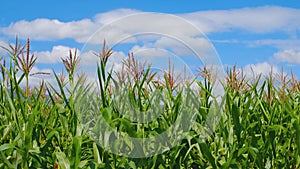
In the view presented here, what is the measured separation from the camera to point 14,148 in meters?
2.55

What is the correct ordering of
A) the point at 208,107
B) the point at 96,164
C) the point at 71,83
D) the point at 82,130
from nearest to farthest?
the point at 96,164 < the point at 82,130 < the point at 71,83 < the point at 208,107

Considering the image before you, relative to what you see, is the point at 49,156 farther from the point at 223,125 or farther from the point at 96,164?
the point at 223,125

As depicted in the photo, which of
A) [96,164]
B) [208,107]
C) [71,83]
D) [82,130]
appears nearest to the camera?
[96,164]

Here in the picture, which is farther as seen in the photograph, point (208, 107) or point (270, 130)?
point (208, 107)

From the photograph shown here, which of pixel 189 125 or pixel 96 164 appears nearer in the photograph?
pixel 96 164

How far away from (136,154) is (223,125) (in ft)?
1.70

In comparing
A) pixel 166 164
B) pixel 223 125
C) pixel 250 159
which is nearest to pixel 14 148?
pixel 166 164

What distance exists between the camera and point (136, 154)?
2.56 m

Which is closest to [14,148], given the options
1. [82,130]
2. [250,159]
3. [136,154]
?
[82,130]

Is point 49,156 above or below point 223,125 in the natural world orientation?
below

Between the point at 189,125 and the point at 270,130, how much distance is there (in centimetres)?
46

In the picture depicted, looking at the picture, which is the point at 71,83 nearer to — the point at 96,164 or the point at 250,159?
the point at 96,164

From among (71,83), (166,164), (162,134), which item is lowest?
(166,164)

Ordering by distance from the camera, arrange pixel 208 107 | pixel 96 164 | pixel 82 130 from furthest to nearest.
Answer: pixel 208 107 < pixel 82 130 < pixel 96 164
